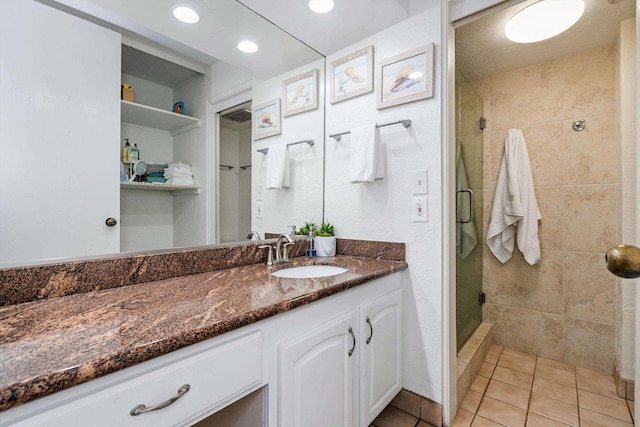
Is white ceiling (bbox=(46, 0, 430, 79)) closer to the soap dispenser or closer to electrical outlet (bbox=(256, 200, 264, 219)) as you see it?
electrical outlet (bbox=(256, 200, 264, 219))

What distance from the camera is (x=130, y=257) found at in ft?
3.61

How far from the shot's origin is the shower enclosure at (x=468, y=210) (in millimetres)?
1810

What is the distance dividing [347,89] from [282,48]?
1.52 feet

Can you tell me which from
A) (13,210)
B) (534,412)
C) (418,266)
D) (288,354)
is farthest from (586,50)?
(13,210)

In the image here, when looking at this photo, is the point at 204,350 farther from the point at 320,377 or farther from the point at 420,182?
the point at 420,182

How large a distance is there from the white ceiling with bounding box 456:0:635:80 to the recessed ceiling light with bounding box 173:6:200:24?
4.73 ft

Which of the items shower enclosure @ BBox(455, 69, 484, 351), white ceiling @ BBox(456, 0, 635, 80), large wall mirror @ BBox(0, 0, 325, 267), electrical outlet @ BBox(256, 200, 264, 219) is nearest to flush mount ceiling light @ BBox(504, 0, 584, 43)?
white ceiling @ BBox(456, 0, 635, 80)

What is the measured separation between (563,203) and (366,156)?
161 cm

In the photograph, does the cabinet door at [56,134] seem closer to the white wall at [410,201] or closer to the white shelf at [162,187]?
the white shelf at [162,187]

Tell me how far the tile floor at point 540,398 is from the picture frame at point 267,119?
1870 millimetres

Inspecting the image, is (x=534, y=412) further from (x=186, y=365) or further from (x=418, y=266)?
(x=186, y=365)

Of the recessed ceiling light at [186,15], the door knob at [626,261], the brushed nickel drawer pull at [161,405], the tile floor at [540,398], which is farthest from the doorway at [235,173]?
the tile floor at [540,398]

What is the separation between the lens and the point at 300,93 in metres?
1.93

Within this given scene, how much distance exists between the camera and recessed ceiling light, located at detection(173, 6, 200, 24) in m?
1.28
